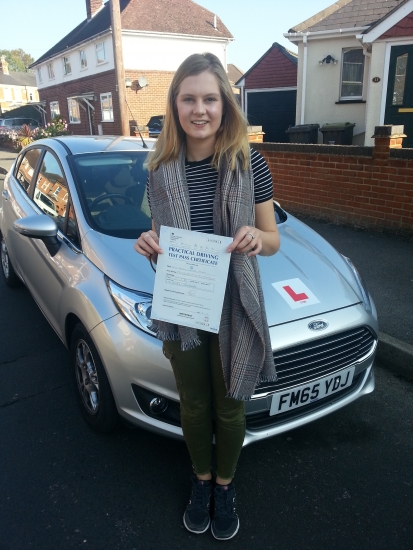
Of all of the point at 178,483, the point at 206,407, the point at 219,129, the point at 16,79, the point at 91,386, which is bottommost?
the point at 178,483

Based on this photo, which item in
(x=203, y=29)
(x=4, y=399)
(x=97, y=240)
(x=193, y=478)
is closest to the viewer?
(x=193, y=478)

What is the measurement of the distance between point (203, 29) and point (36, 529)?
2746 centimetres

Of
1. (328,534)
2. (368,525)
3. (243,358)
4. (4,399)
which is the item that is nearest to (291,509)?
(328,534)

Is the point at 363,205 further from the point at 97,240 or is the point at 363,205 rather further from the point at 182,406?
the point at 182,406

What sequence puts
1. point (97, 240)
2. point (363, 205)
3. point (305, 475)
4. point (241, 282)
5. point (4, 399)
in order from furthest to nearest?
point (363, 205) < point (4, 399) < point (97, 240) < point (305, 475) < point (241, 282)

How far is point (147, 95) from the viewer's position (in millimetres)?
24047

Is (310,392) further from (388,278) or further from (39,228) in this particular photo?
(388,278)

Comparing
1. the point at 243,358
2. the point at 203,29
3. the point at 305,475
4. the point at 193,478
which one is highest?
the point at 203,29

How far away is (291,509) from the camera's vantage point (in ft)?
7.16

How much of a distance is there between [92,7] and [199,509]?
107 ft

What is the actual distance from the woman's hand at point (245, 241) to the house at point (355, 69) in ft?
34.3

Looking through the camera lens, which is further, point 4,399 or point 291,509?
point 4,399

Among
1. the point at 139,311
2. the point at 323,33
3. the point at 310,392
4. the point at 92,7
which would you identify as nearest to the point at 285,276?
the point at 310,392

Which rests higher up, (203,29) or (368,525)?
(203,29)
